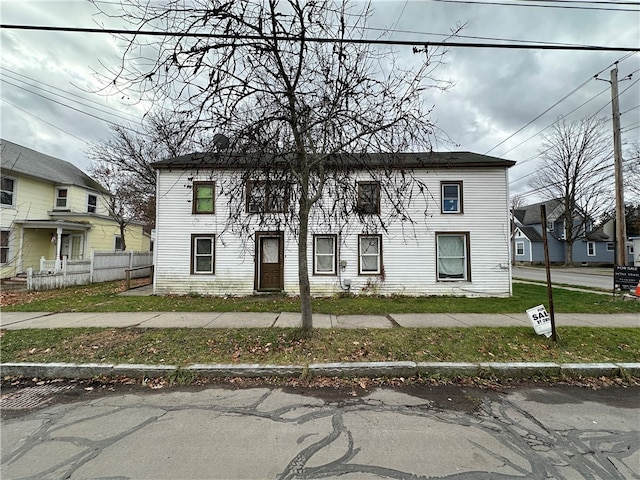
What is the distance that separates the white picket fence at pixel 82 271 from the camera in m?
12.3

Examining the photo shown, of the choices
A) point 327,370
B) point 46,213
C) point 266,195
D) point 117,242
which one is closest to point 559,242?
point 266,195

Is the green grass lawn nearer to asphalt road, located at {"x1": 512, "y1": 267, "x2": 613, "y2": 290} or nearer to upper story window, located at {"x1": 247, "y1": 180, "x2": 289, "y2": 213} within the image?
upper story window, located at {"x1": 247, "y1": 180, "x2": 289, "y2": 213}

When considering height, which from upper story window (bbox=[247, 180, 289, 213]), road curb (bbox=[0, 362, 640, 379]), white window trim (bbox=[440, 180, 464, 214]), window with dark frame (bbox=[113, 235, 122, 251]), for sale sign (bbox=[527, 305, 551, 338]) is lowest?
road curb (bbox=[0, 362, 640, 379])

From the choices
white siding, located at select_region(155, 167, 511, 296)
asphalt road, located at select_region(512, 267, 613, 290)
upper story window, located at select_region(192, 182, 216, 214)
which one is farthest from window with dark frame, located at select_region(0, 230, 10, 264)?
asphalt road, located at select_region(512, 267, 613, 290)

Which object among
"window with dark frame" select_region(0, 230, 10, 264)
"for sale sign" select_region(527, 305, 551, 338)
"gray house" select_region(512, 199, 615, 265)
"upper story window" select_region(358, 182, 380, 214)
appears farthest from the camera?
"gray house" select_region(512, 199, 615, 265)

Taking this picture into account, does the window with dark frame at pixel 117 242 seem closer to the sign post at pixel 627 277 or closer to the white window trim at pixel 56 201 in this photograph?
the white window trim at pixel 56 201

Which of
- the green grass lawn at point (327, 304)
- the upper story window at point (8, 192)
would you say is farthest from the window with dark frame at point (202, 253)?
the upper story window at point (8, 192)

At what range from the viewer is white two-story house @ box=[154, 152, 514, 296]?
1150 cm

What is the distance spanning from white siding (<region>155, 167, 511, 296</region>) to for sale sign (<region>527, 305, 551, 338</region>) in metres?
5.98

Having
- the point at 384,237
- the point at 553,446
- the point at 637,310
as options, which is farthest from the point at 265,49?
the point at 637,310

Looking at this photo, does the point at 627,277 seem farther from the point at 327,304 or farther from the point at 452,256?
the point at 327,304

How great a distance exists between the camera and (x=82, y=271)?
539 inches

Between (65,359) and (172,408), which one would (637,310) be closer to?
(172,408)

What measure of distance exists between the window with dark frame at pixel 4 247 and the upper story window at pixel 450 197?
20428mm
